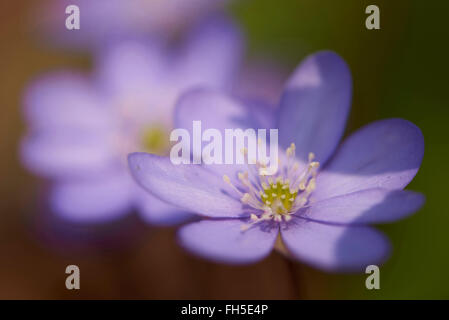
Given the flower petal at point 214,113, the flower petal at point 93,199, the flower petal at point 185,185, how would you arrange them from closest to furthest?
the flower petal at point 185,185, the flower petal at point 214,113, the flower petal at point 93,199

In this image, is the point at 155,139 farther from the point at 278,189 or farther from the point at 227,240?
the point at 227,240

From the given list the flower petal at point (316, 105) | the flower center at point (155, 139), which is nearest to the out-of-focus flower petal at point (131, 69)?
the flower center at point (155, 139)

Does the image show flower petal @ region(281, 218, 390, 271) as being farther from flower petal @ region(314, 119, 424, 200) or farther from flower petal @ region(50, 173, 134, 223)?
flower petal @ region(50, 173, 134, 223)

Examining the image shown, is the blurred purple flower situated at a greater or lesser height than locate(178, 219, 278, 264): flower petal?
greater

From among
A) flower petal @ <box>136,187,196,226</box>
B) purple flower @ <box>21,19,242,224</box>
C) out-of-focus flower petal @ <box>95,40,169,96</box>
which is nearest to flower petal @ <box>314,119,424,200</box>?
flower petal @ <box>136,187,196,226</box>

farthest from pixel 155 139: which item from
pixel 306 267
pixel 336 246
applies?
pixel 336 246

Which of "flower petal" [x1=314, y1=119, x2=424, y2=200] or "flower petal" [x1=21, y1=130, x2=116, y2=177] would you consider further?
"flower petal" [x1=21, y1=130, x2=116, y2=177]

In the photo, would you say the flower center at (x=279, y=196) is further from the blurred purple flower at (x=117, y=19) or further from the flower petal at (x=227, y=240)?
the blurred purple flower at (x=117, y=19)
